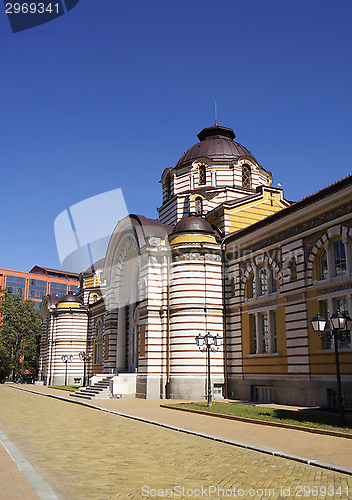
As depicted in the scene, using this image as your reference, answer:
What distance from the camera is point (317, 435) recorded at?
13.0m

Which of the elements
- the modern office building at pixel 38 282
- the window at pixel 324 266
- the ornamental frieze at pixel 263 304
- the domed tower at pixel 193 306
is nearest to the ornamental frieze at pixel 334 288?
the window at pixel 324 266

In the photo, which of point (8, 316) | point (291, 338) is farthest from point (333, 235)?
point (8, 316)

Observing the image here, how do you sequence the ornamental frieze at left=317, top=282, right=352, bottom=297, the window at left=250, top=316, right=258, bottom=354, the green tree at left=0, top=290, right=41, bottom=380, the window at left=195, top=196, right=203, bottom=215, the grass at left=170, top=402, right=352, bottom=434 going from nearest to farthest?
the grass at left=170, top=402, right=352, bottom=434, the ornamental frieze at left=317, top=282, right=352, bottom=297, the window at left=250, top=316, right=258, bottom=354, the window at left=195, top=196, right=203, bottom=215, the green tree at left=0, top=290, right=41, bottom=380

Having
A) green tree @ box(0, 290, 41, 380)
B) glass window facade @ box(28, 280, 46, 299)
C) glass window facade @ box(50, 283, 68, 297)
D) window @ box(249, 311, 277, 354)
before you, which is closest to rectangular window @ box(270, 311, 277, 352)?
window @ box(249, 311, 277, 354)

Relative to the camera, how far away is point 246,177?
1436 inches

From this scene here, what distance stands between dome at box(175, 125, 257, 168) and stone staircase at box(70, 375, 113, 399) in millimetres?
17711

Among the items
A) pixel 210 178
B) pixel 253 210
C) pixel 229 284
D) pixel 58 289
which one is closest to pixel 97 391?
pixel 229 284

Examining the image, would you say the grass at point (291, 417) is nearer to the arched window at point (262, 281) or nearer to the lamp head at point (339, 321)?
the lamp head at point (339, 321)

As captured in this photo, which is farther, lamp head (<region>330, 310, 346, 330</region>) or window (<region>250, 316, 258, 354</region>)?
window (<region>250, 316, 258, 354</region>)

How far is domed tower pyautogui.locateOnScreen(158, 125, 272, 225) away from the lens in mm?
34719

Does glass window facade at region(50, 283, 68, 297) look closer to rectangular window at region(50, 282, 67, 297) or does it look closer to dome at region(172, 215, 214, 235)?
rectangular window at region(50, 282, 67, 297)

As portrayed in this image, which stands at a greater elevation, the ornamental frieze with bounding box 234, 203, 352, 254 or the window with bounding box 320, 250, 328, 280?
the ornamental frieze with bounding box 234, 203, 352, 254

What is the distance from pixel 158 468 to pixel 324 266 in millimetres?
14554

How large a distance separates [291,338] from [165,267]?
926cm
